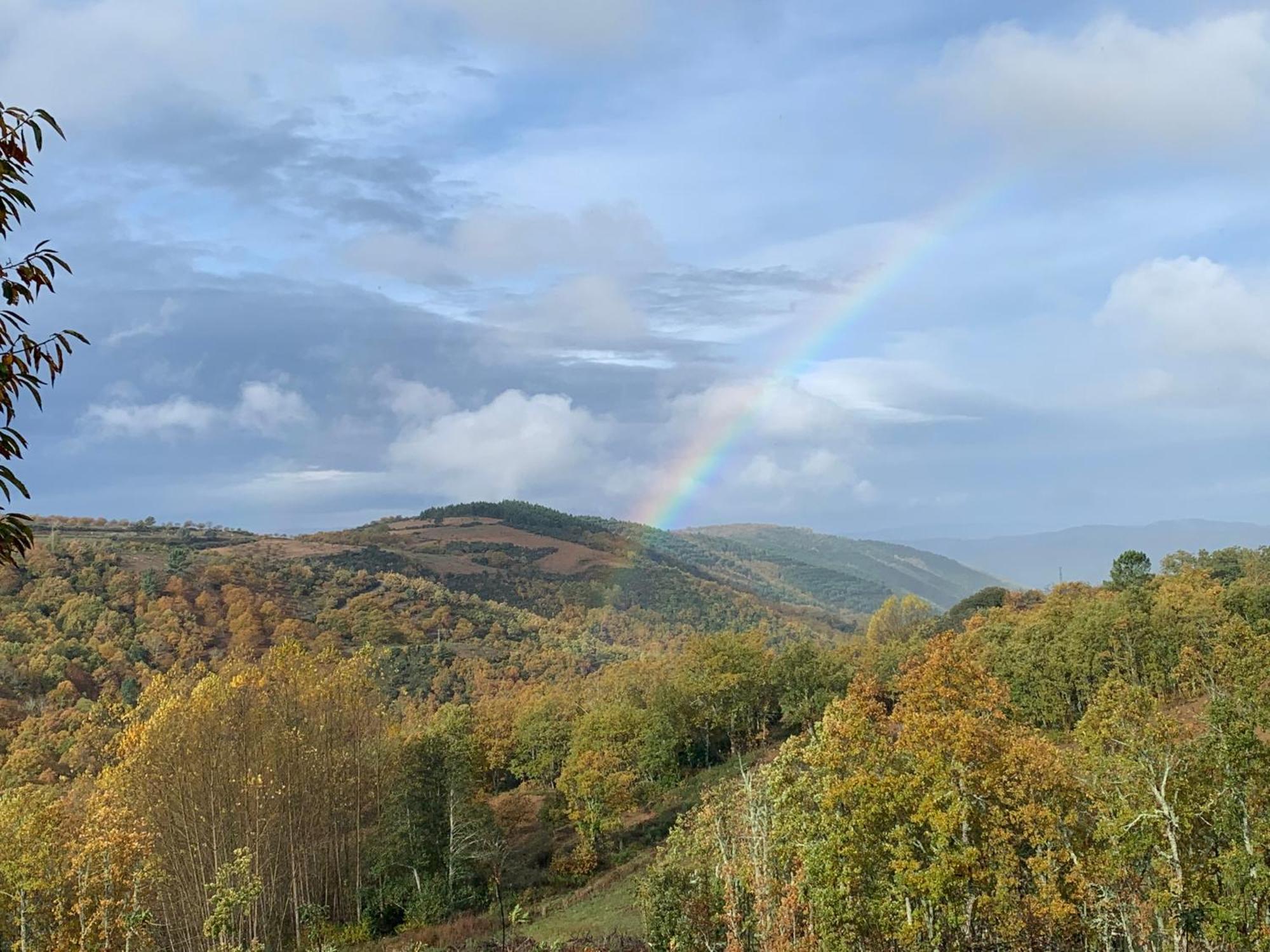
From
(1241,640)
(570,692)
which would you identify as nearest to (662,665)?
(570,692)

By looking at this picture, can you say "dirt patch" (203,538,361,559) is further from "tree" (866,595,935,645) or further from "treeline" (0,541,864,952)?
"tree" (866,595,935,645)

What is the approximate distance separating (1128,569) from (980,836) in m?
88.0

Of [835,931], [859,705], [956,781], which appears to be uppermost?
[859,705]

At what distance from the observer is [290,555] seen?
155 metres

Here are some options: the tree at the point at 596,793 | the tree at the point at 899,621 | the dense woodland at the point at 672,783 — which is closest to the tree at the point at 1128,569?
the dense woodland at the point at 672,783

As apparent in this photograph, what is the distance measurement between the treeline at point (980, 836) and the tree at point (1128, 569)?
250 feet

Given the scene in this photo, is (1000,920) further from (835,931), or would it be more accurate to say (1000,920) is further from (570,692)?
(570,692)

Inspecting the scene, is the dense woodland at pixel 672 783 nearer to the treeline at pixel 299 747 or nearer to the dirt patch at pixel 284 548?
the treeline at pixel 299 747

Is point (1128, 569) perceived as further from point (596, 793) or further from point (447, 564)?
point (447, 564)

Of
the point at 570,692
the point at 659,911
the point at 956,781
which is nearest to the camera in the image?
the point at 956,781

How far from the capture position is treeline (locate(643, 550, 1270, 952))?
68.5 ft

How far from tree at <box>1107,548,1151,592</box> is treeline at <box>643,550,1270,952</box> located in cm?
7618

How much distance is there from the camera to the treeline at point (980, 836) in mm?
20875

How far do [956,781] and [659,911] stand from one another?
31.2 feet
